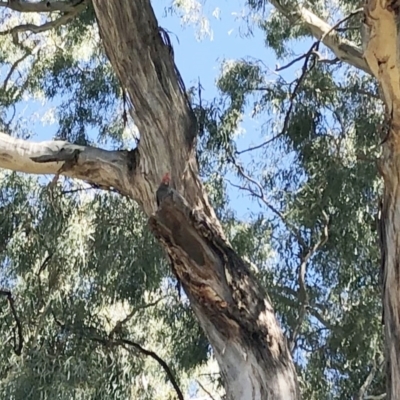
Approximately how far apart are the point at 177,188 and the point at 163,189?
99mm

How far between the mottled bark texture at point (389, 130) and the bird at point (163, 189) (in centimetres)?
72

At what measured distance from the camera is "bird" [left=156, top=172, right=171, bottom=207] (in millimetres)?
2746

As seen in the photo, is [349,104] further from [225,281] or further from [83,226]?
[225,281]

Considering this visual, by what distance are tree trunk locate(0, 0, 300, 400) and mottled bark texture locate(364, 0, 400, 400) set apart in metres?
0.39

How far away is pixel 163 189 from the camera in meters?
2.79

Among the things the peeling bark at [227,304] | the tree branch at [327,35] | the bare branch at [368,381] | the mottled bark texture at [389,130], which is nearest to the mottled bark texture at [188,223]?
the peeling bark at [227,304]

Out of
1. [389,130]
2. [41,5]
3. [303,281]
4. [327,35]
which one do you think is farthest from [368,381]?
[41,5]

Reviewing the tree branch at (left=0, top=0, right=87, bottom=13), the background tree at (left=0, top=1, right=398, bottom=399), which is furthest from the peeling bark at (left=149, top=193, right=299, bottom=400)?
the tree branch at (left=0, top=0, right=87, bottom=13)

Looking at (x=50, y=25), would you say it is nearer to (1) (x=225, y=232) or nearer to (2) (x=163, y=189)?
(1) (x=225, y=232)

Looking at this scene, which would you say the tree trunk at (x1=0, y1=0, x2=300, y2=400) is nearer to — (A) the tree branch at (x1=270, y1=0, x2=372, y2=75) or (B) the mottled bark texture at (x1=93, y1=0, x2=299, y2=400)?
(B) the mottled bark texture at (x1=93, y1=0, x2=299, y2=400)

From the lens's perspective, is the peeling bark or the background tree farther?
the background tree

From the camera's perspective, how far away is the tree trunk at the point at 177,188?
2.61m

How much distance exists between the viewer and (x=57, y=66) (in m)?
5.95

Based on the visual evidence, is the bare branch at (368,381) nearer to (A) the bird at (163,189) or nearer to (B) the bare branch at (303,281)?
(B) the bare branch at (303,281)
